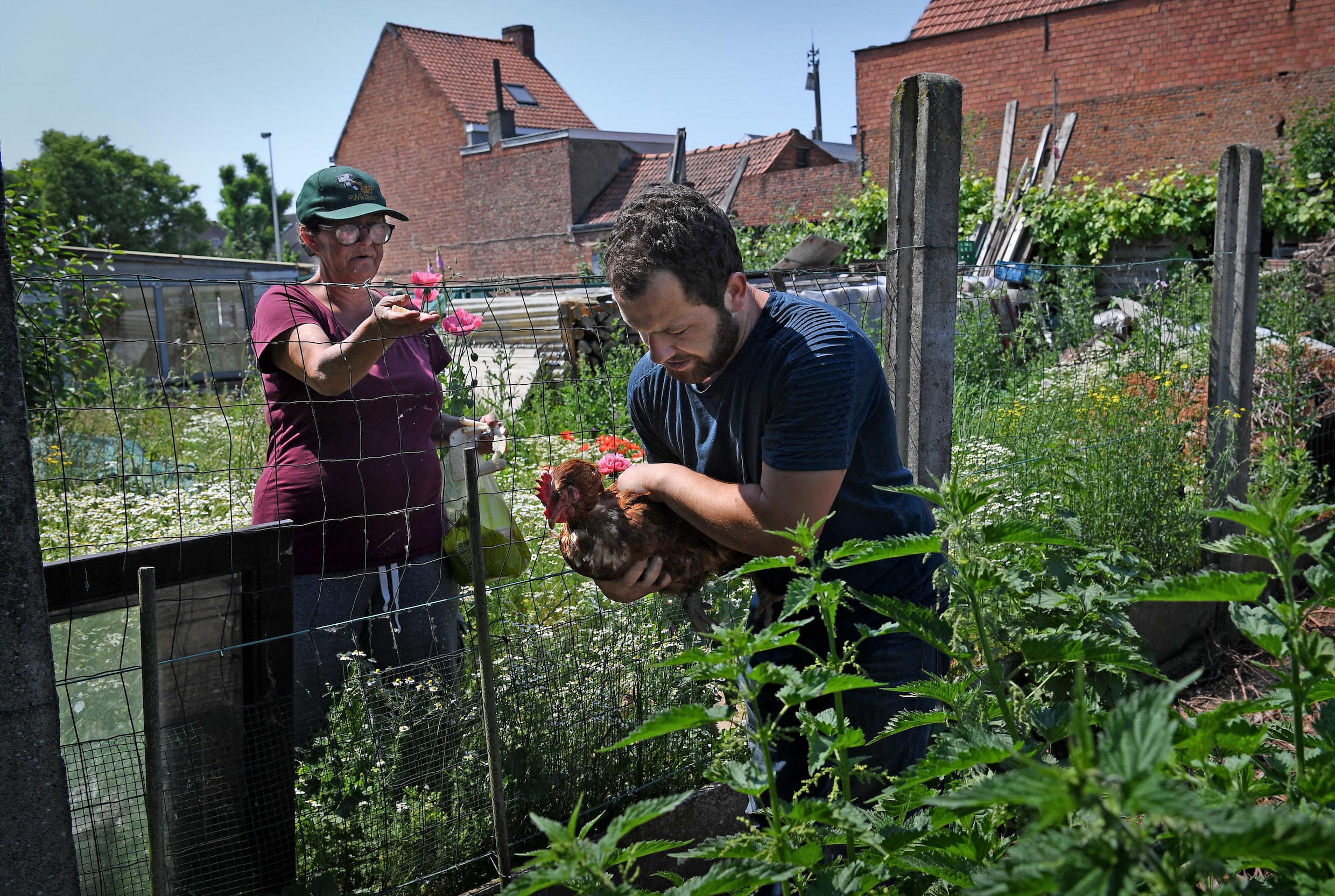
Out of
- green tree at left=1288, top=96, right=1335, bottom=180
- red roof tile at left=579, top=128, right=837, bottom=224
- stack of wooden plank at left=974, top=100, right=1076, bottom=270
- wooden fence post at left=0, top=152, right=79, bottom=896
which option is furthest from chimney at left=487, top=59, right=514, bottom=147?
wooden fence post at left=0, top=152, right=79, bottom=896

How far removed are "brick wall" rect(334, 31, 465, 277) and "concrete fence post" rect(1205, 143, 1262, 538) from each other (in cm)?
2718

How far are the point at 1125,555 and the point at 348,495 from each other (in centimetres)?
234

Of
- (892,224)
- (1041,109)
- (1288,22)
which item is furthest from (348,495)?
(1288,22)

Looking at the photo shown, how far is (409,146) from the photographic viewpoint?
3119 centimetres

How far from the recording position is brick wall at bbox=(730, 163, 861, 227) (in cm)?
1816

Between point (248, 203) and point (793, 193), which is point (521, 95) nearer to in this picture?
point (793, 193)

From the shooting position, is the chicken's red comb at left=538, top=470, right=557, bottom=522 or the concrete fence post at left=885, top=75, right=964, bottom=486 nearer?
the chicken's red comb at left=538, top=470, right=557, bottom=522

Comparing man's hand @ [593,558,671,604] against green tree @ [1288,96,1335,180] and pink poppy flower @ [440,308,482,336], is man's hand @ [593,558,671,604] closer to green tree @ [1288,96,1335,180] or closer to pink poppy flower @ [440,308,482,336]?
pink poppy flower @ [440,308,482,336]

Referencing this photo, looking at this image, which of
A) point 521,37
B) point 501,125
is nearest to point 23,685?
point 501,125

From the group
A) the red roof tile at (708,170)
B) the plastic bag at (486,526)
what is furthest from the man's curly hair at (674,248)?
the red roof tile at (708,170)

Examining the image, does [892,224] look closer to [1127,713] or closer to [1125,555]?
[1125,555]

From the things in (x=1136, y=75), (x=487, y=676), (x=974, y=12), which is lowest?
(x=487, y=676)

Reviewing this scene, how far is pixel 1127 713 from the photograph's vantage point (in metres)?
0.76

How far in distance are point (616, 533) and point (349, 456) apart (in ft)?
4.03
